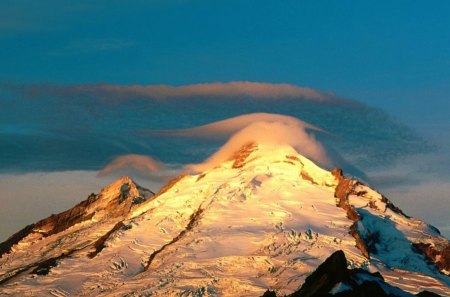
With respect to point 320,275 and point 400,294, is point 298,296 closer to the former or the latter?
point 320,275

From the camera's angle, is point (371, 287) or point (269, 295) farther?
point (269, 295)

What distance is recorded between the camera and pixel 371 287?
140 meters

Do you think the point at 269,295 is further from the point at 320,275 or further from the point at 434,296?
the point at 434,296

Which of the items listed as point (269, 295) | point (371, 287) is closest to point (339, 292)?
point (371, 287)

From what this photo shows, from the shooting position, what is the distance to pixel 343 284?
139000 millimetres

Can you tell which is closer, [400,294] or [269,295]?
[400,294]

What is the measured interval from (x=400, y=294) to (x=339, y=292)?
9190mm

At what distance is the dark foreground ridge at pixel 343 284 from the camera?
138 m

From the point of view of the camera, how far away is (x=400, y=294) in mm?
141625

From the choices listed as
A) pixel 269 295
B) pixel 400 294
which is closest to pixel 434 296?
pixel 400 294

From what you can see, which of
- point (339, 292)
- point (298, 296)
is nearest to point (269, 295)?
point (298, 296)

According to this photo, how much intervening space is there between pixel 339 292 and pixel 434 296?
68.3 ft

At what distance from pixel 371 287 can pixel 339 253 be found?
25.5 ft

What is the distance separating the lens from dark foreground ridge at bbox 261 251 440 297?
138125 millimetres
